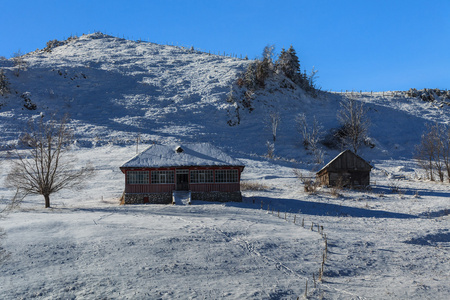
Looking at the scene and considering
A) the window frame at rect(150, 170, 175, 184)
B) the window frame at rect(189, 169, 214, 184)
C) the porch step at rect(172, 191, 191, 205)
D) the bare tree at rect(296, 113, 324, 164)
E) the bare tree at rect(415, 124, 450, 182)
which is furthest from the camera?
the bare tree at rect(296, 113, 324, 164)

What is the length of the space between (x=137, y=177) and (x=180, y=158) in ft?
13.5

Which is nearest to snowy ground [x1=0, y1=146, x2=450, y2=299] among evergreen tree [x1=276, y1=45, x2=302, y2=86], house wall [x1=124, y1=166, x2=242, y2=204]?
house wall [x1=124, y1=166, x2=242, y2=204]

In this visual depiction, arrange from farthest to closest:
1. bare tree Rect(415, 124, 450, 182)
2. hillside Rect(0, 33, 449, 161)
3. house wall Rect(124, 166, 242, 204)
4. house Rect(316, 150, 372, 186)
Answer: hillside Rect(0, 33, 449, 161) < bare tree Rect(415, 124, 450, 182) < house Rect(316, 150, 372, 186) < house wall Rect(124, 166, 242, 204)

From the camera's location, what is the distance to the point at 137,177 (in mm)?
31547

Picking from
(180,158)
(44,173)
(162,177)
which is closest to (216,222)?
(162,177)

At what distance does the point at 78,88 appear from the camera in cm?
7575

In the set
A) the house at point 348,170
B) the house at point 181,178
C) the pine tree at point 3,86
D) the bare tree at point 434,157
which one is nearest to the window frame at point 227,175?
the house at point 181,178

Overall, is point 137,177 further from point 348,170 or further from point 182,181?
point 348,170

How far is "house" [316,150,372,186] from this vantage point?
3975 centimetres

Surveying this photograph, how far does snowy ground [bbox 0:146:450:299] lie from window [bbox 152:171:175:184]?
323 cm

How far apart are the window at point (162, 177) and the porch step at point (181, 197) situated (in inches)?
51.2

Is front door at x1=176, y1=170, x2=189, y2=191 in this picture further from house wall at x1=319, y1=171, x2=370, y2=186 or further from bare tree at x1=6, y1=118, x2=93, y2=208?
house wall at x1=319, y1=171, x2=370, y2=186

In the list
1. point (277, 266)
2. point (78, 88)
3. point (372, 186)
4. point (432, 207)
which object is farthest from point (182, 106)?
point (277, 266)

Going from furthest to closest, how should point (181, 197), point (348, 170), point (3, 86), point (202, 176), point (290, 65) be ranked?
point (290, 65) < point (3, 86) < point (348, 170) < point (202, 176) < point (181, 197)
